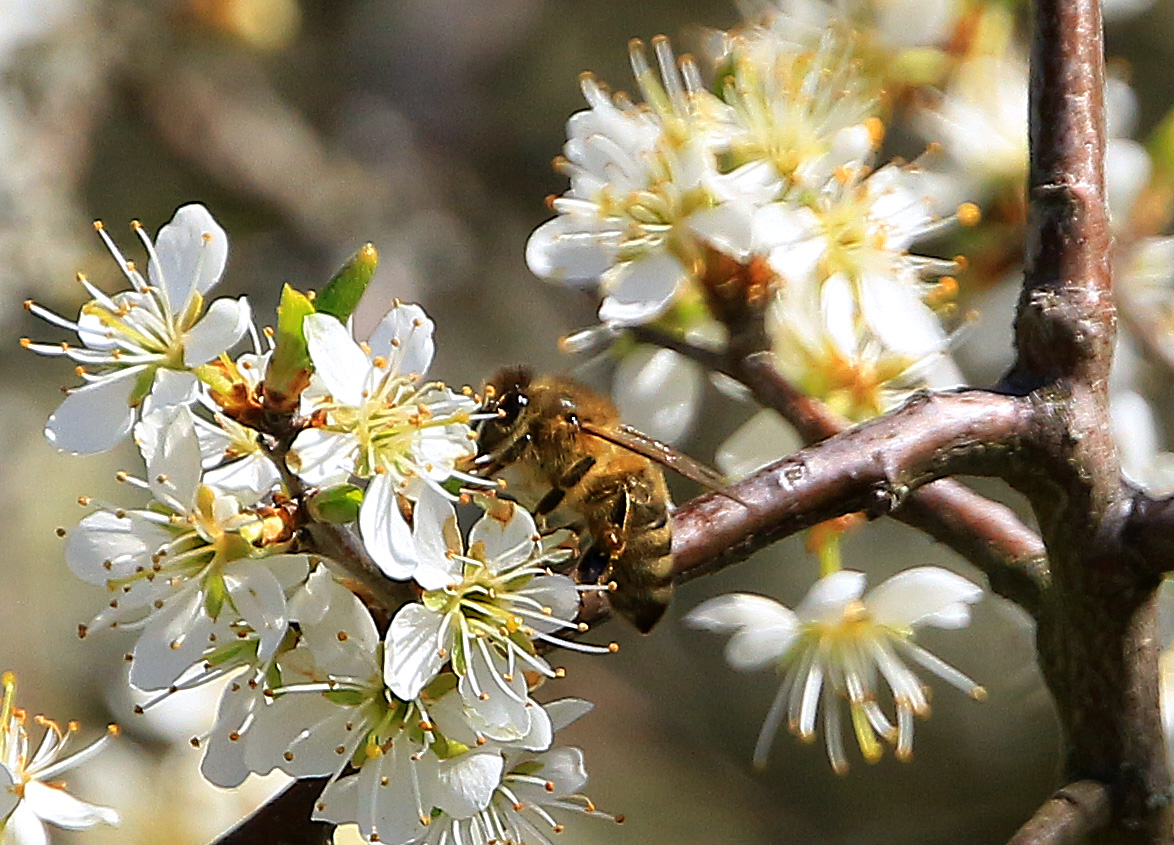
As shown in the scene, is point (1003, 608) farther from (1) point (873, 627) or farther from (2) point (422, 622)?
(2) point (422, 622)

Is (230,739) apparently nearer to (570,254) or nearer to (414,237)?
(570,254)

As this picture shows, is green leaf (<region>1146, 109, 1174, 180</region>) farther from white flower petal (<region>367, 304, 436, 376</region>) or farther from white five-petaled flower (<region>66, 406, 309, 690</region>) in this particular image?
white five-petaled flower (<region>66, 406, 309, 690</region>)

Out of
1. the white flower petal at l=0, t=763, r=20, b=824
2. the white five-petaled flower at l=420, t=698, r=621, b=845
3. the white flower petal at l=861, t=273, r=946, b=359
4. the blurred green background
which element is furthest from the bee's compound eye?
the blurred green background

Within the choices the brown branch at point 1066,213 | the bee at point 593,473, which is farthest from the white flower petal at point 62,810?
the brown branch at point 1066,213

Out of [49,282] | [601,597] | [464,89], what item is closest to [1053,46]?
[601,597]

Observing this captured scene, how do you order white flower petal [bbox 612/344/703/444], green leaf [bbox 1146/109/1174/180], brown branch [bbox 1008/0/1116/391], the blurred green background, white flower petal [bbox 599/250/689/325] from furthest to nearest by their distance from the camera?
the blurred green background → green leaf [bbox 1146/109/1174/180] → white flower petal [bbox 612/344/703/444] → white flower petal [bbox 599/250/689/325] → brown branch [bbox 1008/0/1116/391]

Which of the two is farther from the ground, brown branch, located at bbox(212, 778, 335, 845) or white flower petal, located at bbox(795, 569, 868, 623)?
brown branch, located at bbox(212, 778, 335, 845)

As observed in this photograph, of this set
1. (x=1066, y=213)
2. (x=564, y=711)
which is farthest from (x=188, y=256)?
(x=1066, y=213)
